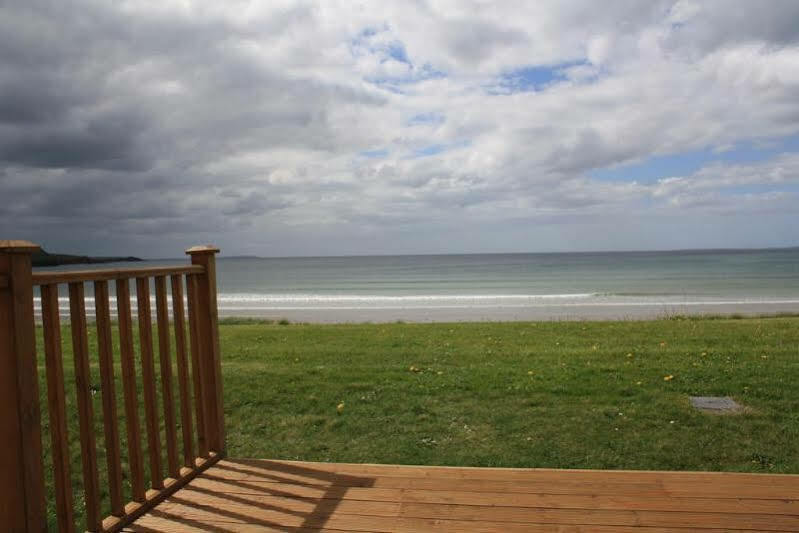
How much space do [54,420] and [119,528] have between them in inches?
28.4

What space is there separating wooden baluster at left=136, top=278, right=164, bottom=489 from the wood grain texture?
0.06 meters

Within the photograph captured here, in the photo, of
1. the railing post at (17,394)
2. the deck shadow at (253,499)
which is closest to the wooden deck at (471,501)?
the deck shadow at (253,499)

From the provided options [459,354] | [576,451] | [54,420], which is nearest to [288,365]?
[459,354]

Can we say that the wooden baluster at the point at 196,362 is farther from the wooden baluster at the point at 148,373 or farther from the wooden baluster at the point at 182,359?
the wooden baluster at the point at 148,373

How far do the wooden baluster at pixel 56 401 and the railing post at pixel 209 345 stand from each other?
1.23 m

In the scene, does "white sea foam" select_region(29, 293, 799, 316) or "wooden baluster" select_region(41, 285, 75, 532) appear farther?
"white sea foam" select_region(29, 293, 799, 316)

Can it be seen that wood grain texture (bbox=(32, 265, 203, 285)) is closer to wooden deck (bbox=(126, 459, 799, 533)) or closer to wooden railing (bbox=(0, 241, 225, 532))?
wooden railing (bbox=(0, 241, 225, 532))

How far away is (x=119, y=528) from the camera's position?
9.54 feet

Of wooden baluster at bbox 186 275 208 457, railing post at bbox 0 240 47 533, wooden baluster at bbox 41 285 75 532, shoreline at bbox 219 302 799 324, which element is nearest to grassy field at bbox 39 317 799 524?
wooden baluster at bbox 186 275 208 457

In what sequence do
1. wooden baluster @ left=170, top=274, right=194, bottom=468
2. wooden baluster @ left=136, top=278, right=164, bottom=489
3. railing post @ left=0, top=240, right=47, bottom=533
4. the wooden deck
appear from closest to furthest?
railing post @ left=0, top=240, right=47, bottom=533
the wooden deck
wooden baluster @ left=136, top=278, right=164, bottom=489
wooden baluster @ left=170, top=274, right=194, bottom=468

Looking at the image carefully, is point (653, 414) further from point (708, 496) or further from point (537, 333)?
point (537, 333)

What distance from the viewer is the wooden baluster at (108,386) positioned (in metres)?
2.75

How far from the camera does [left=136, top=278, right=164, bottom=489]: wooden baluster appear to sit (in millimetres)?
3082

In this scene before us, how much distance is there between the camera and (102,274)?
110 inches
